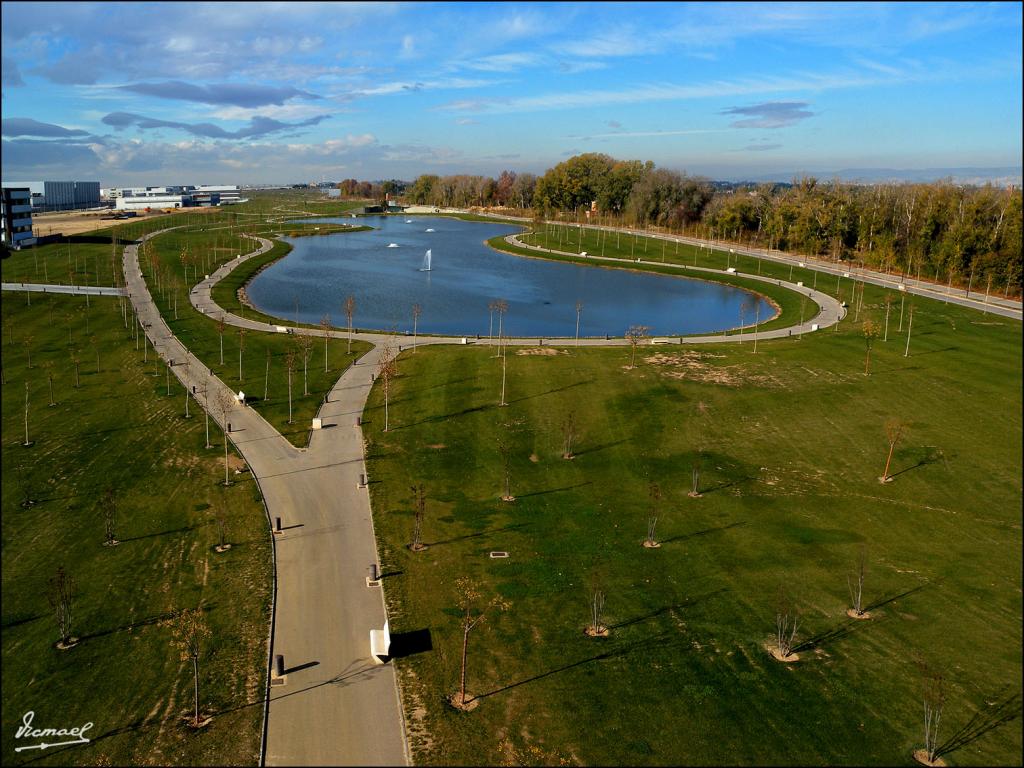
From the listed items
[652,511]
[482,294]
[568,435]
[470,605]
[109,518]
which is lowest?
[470,605]

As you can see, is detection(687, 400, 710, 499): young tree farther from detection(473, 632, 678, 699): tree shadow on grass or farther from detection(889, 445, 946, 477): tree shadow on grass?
detection(473, 632, 678, 699): tree shadow on grass

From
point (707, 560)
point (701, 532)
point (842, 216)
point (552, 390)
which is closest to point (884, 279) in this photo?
point (842, 216)

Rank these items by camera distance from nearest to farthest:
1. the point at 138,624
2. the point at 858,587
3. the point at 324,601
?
the point at 138,624, the point at 324,601, the point at 858,587

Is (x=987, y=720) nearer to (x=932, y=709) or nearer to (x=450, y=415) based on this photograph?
(x=932, y=709)

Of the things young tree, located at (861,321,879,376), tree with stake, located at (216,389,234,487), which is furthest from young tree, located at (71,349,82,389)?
young tree, located at (861,321,879,376)

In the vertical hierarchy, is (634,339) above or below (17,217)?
below

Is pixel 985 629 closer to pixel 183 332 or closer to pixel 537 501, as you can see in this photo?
pixel 537 501

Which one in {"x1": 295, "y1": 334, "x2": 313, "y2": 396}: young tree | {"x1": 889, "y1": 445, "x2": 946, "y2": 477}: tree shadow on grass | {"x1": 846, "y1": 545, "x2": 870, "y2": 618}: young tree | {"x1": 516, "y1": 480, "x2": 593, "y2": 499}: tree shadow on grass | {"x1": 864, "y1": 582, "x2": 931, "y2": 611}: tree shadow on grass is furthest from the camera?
{"x1": 295, "y1": 334, "x2": 313, "y2": 396}: young tree
